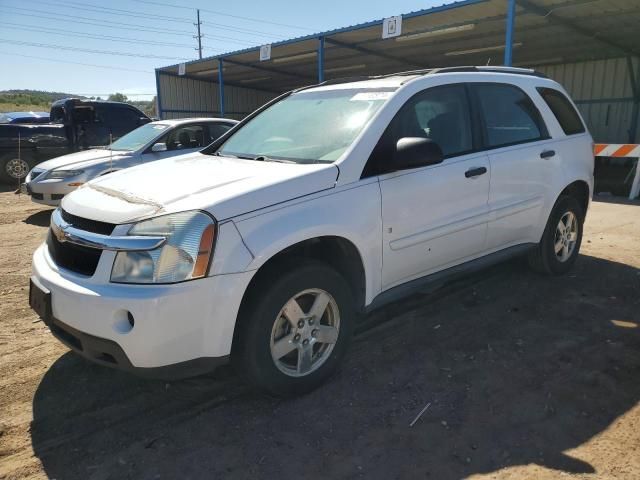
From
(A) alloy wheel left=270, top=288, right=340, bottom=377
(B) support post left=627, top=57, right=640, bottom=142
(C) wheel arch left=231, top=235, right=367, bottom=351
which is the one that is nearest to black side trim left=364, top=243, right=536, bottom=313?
(C) wheel arch left=231, top=235, right=367, bottom=351

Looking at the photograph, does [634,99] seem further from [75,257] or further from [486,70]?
[75,257]

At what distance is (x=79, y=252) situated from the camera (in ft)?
8.71

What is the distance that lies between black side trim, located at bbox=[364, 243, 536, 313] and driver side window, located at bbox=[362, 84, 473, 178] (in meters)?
0.81

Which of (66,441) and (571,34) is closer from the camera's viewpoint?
(66,441)

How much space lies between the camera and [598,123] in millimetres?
18438

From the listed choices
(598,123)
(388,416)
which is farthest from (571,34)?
(388,416)

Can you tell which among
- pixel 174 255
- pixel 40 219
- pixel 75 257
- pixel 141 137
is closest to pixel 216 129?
pixel 141 137

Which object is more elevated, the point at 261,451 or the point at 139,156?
the point at 139,156

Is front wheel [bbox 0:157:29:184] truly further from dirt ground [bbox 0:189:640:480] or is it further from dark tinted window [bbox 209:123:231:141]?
dirt ground [bbox 0:189:640:480]

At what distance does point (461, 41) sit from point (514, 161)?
12.3 meters

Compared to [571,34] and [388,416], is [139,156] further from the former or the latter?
[571,34]

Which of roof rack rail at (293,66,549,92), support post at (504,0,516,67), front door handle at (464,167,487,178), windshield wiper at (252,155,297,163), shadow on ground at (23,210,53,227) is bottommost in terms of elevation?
shadow on ground at (23,210,53,227)

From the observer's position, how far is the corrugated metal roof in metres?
11.4

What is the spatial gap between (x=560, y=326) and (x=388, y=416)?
1.87 meters
